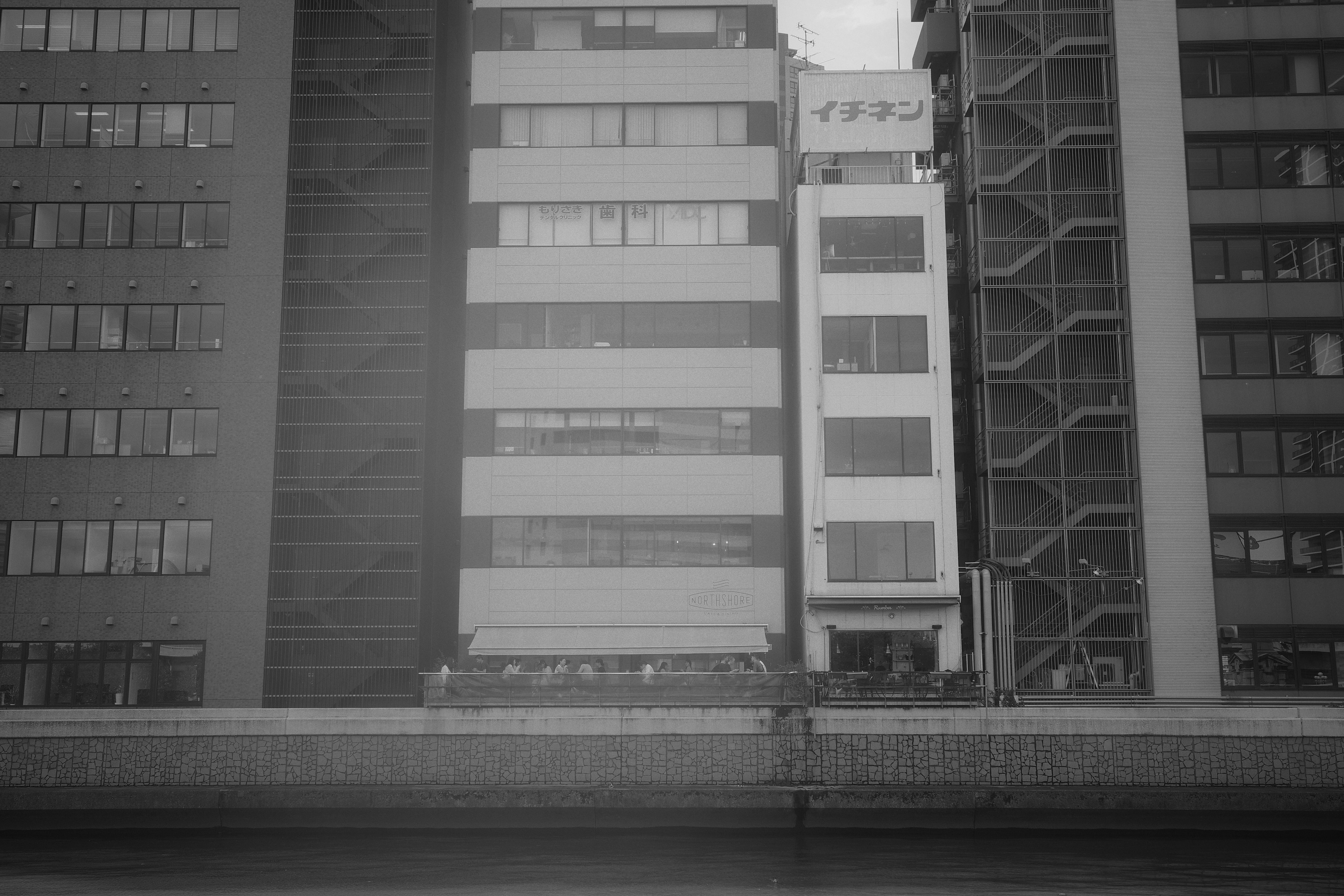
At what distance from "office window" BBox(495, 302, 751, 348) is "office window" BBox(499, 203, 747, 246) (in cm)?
278

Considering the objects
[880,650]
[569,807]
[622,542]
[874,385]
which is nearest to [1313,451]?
[874,385]

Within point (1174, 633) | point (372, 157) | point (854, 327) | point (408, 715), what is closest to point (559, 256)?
point (372, 157)

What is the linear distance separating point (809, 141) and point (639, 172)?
24.2ft

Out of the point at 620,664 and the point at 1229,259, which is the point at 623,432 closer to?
the point at 620,664

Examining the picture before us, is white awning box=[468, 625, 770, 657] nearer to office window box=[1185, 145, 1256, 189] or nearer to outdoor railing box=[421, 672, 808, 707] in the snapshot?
outdoor railing box=[421, 672, 808, 707]

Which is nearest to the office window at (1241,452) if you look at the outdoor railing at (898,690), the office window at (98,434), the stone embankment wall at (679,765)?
the stone embankment wall at (679,765)

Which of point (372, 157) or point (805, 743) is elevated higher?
point (372, 157)

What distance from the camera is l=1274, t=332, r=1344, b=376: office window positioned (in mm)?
53156

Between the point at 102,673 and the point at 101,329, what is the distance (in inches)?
557

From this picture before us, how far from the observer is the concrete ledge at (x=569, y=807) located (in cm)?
3706

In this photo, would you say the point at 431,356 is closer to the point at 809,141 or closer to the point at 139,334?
the point at 139,334

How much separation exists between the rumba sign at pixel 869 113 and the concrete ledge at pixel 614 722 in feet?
83.0

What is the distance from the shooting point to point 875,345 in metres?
51.4

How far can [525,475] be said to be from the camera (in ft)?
169
